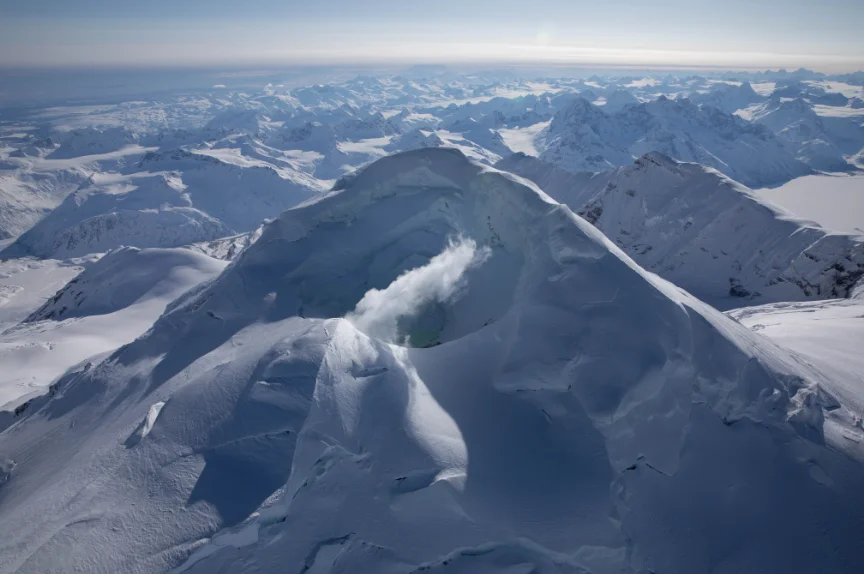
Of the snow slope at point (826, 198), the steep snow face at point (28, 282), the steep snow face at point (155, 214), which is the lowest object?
the steep snow face at point (28, 282)

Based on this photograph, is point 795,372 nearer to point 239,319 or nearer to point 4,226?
point 239,319

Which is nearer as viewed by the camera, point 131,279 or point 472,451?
point 472,451

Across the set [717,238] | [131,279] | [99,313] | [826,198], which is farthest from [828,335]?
[826,198]

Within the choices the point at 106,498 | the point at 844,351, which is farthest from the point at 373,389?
the point at 844,351

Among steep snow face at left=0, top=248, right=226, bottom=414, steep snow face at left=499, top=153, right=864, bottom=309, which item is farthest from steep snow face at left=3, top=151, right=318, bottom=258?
steep snow face at left=499, top=153, right=864, bottom=309

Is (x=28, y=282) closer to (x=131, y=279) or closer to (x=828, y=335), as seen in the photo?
(x=131, y=279)

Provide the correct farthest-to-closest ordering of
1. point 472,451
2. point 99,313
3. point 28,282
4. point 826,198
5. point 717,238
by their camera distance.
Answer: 1. point 826,198
2. point 28,282
3. point 99,313
4. point 717,238
5. point 472,451

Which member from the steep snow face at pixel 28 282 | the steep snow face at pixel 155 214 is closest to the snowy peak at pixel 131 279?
the steep snow face at pixel 28 282

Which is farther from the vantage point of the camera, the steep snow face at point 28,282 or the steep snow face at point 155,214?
the steep snow face at point 155,214

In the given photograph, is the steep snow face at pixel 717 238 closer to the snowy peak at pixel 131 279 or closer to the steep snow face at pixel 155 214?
the snowy peak at pixel 131 279
